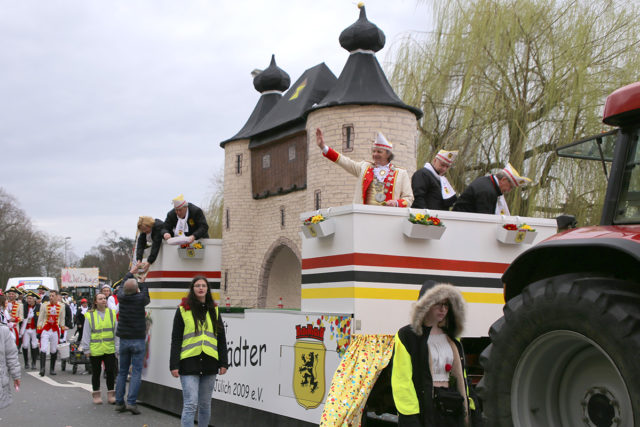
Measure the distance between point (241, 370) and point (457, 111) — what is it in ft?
47.9

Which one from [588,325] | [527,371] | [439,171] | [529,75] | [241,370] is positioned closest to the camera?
[588,325]

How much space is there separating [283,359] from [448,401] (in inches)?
112

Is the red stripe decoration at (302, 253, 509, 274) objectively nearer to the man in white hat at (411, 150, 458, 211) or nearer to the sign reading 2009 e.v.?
the sign reading 2009 e.v.

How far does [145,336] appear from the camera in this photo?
465 inches

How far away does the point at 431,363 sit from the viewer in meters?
5.45

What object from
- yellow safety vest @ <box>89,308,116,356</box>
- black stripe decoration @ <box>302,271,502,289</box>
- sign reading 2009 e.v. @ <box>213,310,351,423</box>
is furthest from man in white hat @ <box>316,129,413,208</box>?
yellow safety vest @ <box>89,308,116,356</box>

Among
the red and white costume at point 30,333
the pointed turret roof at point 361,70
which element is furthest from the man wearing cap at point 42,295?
the pointed turret roof at point 361,70

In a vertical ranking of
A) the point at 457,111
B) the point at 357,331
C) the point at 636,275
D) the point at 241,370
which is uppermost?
the point at 457,111

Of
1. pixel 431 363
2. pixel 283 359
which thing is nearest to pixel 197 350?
pixel 283 359

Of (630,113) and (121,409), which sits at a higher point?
(630,113)

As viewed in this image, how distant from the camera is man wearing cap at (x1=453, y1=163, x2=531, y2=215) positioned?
793 cm

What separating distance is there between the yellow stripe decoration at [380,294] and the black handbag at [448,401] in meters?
1.52

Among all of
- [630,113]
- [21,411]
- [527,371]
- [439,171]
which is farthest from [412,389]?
[21,411]

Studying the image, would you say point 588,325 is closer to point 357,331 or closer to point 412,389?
point 412,389
